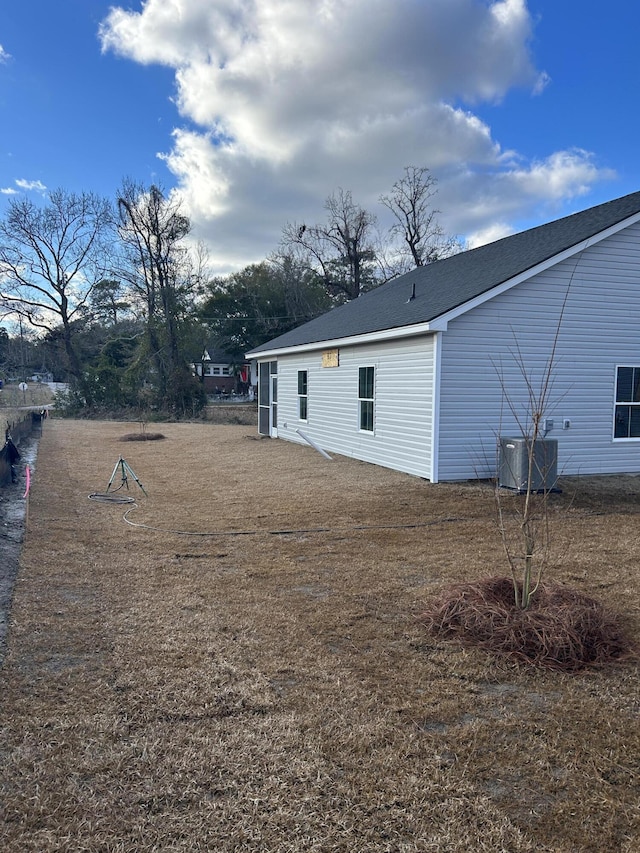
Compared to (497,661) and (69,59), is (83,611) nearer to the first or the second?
(497,661)

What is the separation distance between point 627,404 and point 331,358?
6.41 m

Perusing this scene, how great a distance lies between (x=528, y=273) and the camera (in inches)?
368

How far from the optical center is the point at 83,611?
4078 mm

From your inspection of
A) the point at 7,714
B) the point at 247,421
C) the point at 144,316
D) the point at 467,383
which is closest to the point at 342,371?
the point at 467,383

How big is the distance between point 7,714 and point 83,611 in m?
1.37

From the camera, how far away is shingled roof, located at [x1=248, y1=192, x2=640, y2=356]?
30.9ft

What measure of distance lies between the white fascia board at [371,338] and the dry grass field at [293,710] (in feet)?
13.5

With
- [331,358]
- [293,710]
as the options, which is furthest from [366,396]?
[293,710]

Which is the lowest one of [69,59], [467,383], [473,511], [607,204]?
[473,511]

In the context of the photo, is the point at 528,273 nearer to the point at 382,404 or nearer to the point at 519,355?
the point at 519,355

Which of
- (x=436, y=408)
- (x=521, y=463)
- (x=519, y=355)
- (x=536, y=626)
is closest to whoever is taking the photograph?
(x=536, y=626)

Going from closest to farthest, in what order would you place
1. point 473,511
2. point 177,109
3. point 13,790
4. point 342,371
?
1. point 13,790
2. point 473,511
3. point 342,371
4. point 177,109

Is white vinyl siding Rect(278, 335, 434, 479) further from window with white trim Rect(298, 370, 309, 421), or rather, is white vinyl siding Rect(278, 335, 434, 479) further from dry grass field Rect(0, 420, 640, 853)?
dry grass field Rect(0, 420, 640, 853)

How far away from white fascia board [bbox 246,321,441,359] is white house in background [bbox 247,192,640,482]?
35 millimetres
